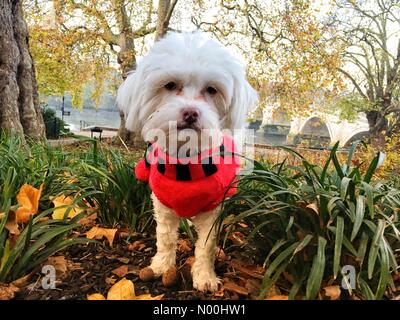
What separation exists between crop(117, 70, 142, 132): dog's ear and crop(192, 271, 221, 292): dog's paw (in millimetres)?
872

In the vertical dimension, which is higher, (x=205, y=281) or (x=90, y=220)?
(x=90, y=220)

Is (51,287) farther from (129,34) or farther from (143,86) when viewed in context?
(129,34)

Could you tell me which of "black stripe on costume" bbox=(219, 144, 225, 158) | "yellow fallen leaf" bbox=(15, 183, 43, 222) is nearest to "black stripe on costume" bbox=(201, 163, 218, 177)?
"black stripe on costume" bbox=(219, 144, 225, 158)

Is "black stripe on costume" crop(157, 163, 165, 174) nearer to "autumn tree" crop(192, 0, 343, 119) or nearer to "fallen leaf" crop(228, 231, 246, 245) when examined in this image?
"fallen leaf" crop(228, 231, 246, 245)

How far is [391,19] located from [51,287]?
1362 cm

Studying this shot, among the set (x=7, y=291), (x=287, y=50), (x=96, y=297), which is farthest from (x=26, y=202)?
(x=287, y=50)

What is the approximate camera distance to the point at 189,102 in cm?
176

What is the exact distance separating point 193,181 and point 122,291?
634 millimetres

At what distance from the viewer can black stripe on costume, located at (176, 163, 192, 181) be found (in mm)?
1896

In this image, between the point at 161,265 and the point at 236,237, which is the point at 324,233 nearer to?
the point at 236,237

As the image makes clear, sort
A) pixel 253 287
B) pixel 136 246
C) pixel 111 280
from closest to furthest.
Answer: pixel 253 287
pixel 111 280
pixel 136 246

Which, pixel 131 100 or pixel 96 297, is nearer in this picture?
pixel 96 297

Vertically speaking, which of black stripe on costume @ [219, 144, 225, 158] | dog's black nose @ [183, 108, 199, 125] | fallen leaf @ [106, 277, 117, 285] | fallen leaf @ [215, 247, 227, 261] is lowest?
fallen leaf @ [106, 277, 117, 285]

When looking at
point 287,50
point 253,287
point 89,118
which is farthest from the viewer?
point 89,118
